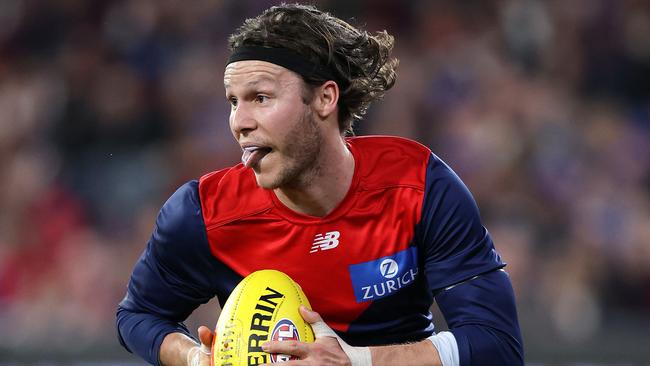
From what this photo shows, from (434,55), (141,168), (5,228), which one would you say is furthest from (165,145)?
(434,55)

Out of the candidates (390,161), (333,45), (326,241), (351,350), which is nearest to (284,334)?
(351,350)

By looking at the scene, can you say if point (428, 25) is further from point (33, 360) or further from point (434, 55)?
point (33, 360)

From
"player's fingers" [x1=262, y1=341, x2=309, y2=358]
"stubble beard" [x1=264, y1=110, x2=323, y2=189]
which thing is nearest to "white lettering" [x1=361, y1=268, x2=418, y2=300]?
"stubble beard" [x1=264, y1=110, x2=323, y2=189]

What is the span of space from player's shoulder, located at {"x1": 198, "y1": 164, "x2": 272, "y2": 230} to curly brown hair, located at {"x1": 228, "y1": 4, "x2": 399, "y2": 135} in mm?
397

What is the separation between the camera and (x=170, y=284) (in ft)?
13.8

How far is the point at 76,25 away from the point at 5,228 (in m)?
2.11

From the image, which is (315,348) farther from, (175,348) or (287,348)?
(175,348)

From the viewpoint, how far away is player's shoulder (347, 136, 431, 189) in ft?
13.5

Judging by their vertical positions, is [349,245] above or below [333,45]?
below

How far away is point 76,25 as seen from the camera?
391 inches

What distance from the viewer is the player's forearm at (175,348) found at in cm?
407

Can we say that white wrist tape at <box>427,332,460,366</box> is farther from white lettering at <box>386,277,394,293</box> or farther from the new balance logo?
the new balance logo

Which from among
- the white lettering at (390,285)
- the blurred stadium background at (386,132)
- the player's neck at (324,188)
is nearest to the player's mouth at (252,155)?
the player's neck at (324,188)

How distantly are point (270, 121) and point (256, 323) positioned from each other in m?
0.68
